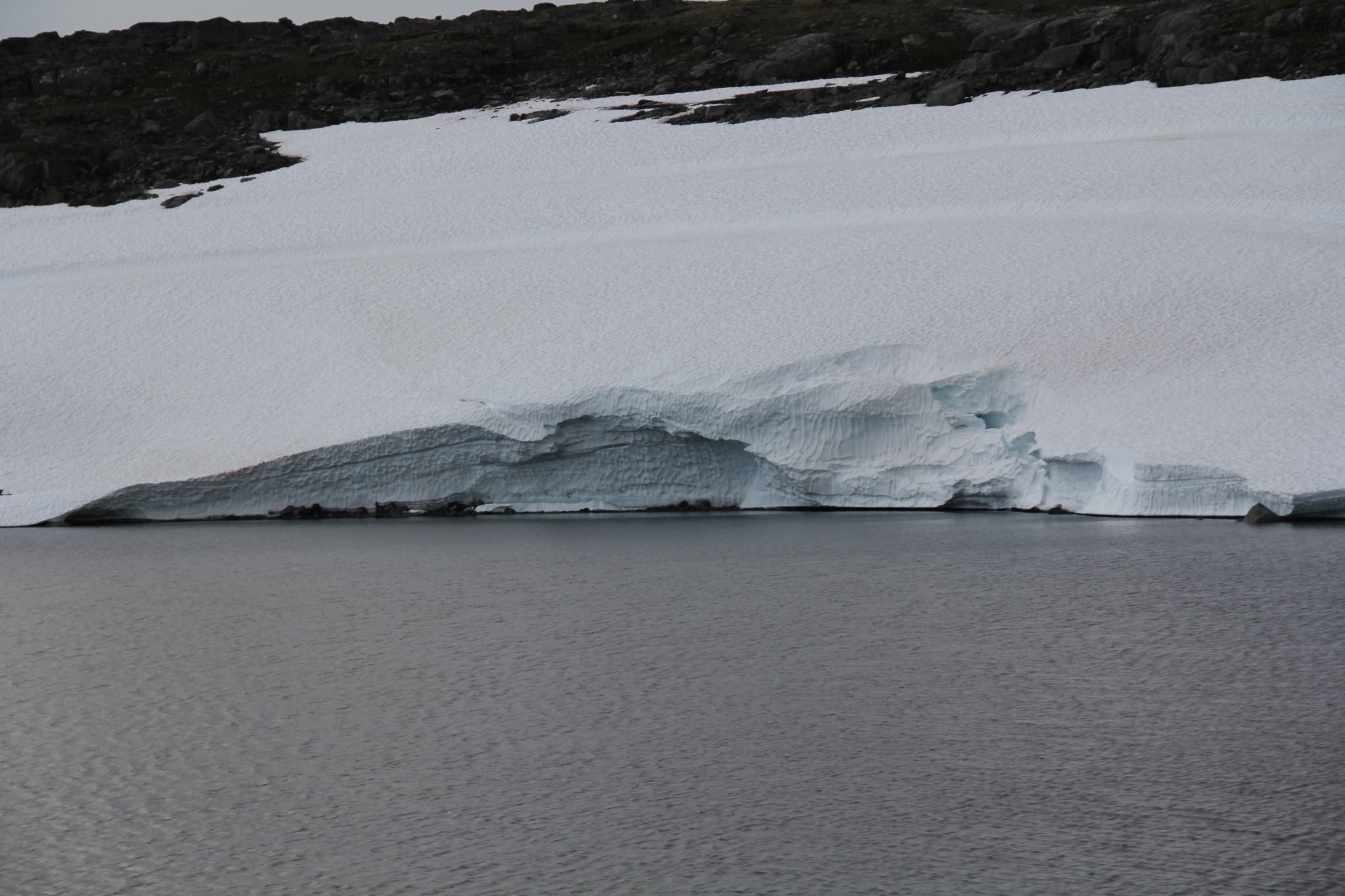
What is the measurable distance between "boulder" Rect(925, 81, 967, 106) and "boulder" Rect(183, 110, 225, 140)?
15487 millimetres

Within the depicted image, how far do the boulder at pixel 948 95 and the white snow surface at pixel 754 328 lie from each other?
0.50 meters

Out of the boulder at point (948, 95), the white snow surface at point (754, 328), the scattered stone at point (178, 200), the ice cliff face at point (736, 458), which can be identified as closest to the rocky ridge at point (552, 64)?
the boulder at point (948, 95)

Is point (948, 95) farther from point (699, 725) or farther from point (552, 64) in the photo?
point (699, 725)

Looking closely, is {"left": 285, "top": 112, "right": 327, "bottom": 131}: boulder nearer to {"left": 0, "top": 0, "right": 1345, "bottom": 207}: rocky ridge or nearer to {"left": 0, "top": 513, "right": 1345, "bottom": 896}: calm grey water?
{"left": 0, "top": 0, "right": 1345, "bottom": 207}: rocky ridge

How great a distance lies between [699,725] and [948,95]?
62.7ft

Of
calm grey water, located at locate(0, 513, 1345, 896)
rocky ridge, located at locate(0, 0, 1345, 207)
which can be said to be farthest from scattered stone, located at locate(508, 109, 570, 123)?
calm grey water, located at locate(0, 513, 1345, 896)

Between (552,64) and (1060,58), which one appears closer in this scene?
(1060,58)

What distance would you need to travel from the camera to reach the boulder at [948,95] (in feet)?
73.0

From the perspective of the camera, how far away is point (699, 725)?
5.29 metres

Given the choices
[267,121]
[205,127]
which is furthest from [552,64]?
[205,127]

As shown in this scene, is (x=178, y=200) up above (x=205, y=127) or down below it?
below

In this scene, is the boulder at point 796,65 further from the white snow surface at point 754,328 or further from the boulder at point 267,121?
the boulder at point 267,121

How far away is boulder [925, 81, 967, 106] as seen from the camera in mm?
22250

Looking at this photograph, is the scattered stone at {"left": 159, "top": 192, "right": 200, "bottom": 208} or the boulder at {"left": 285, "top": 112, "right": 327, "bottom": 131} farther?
the boulder at {"left": 285, "top": 112, "right": 327, "bottom": 131}
